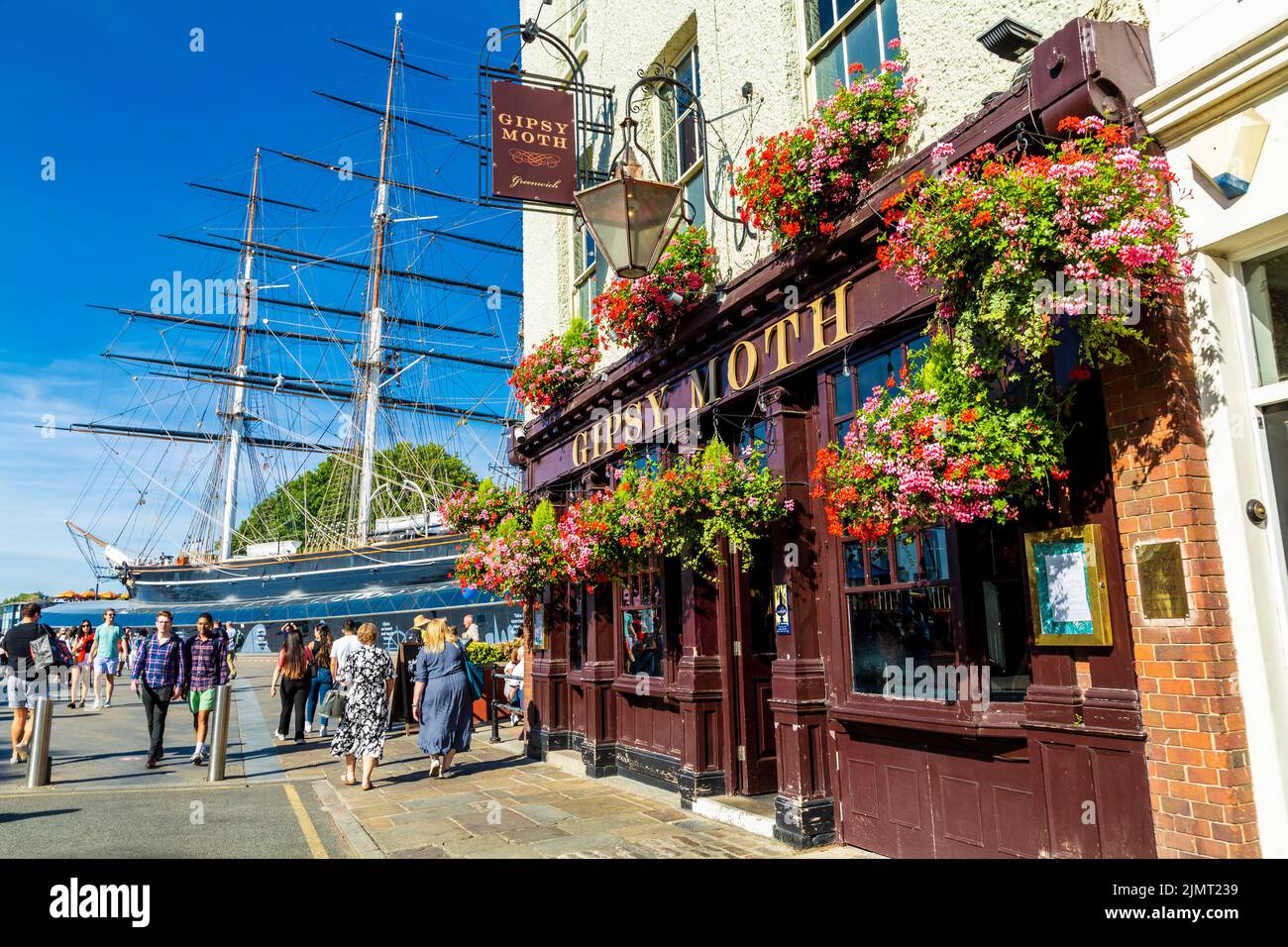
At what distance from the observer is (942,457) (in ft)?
15.6

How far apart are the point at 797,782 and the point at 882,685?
1091 millimetres

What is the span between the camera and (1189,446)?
4.50m

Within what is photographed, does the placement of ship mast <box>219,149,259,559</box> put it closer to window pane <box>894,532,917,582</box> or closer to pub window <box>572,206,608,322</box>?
pub window <box>572,206,608,322</box>

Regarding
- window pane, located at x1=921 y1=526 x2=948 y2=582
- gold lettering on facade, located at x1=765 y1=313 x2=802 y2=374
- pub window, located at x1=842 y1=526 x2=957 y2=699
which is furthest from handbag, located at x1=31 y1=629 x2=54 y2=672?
window pane, located at x1=921 y1=526 x2=948 y2=582

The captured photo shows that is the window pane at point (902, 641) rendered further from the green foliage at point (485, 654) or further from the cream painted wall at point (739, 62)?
the green foliage at point (485, 654)

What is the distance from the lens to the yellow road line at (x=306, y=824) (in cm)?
707

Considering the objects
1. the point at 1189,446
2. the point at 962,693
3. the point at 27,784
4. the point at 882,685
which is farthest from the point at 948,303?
the point at 27,784

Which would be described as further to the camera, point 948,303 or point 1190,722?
point 948,303

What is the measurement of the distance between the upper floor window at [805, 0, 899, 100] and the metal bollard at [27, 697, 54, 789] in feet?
33.7

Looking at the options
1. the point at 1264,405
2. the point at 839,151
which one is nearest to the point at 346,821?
the point at 839,151

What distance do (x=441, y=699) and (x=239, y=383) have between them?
167ft

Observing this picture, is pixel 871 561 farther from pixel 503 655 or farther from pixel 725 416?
pixel 503 655

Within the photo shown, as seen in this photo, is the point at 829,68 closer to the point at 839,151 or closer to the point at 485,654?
the point at 839,151

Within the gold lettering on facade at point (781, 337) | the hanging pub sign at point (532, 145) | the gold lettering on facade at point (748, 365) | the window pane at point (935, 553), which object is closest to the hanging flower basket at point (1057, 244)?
the window pane at point (935, 553)
